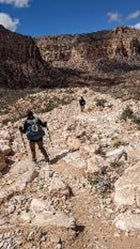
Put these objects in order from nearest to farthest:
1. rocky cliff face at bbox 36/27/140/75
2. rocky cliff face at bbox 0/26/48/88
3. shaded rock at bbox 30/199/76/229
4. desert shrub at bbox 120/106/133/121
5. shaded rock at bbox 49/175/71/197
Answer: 1. shaded rock at bbox 30/199/76/229
2. shaded rock at bbox 49/175/71/197
3. desert shrub at bbox 120/106/133/121
4. rocky cliff face at bbox 0/26/48/88
5. rocky cliff face at bbox 36/27/140/75

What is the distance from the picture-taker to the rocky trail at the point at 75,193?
845 cm

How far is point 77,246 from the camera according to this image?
27.2 ft

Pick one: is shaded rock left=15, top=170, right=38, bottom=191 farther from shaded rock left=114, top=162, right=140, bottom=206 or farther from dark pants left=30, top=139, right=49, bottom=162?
shaded rock left=114, top=162, right=140, bottom=206

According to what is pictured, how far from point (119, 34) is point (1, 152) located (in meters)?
123

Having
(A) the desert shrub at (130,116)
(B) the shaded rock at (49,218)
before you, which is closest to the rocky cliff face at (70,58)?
(A) the desert shrub at (130,116)

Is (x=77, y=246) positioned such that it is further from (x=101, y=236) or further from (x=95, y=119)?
(x=95, y=119)

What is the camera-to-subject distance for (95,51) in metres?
122

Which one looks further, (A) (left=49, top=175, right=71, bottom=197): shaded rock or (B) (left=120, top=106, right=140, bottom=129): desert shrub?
(B) (left=120, top=106, right=140, bottom=129): desert shrub

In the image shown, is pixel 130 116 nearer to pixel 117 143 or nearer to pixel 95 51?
pixel 117 143

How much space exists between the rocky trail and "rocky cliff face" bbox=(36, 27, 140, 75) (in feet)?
305

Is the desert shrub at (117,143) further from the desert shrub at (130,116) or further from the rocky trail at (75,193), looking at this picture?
the desert shrub at (130,116)

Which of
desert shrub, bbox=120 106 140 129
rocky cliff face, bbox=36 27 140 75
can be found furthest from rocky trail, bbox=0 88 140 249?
rocky cliff face, bbox=36 27 140 75

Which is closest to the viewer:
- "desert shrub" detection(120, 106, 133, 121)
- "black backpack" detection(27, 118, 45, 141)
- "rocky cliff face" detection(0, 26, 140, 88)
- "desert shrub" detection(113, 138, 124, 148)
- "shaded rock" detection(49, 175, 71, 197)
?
"shaded rock" detection(49, 175, 71, 197)

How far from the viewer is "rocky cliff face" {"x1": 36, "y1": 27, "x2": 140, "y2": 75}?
4530 inches
